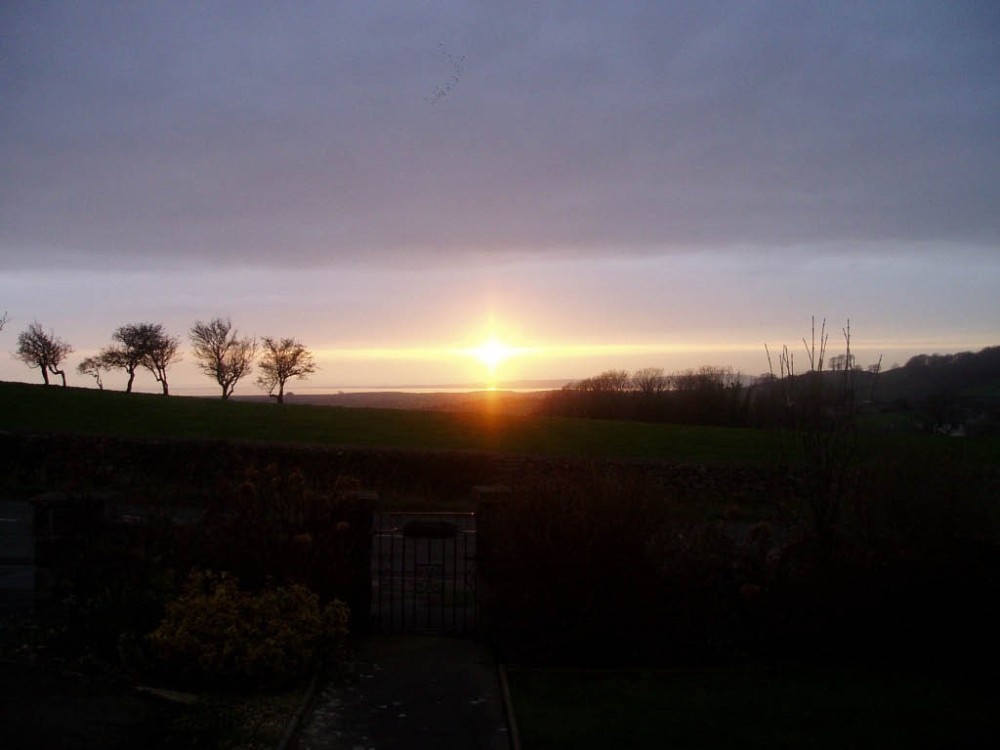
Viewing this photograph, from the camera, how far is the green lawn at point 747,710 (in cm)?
735

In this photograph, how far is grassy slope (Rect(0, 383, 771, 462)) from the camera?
106 feet

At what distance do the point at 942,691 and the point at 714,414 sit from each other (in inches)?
1469

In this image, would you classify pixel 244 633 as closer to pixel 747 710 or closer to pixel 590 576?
pixel 590 576

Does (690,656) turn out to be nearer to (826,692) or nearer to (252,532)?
(826,692)

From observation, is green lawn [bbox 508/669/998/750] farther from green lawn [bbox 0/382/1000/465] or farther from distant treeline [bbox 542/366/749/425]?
distant treeline [bbox 542/366/749/425]

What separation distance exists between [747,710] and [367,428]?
30.0 meters

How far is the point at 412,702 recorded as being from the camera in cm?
806

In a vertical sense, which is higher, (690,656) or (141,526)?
(141,526)

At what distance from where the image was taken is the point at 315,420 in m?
39.7

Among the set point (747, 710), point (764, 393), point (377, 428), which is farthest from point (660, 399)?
point (747, 710)

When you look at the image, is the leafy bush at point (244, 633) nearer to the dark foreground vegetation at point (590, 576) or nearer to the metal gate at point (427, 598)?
the dark foreground vegetation at point (590, 576)

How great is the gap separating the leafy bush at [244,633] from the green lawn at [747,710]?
196 cm

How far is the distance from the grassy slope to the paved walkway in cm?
2079

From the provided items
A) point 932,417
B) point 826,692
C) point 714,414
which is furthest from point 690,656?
point 714,414
